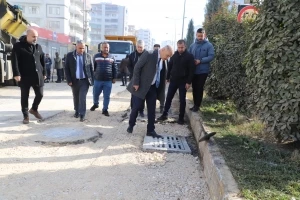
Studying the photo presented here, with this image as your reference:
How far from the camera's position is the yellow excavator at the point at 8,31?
11094 millimetres

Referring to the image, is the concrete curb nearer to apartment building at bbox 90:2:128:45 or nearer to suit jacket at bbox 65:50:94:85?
suit jacket at bbox 65:50:94:85

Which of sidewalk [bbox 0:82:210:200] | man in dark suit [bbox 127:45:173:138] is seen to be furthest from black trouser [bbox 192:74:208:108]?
man in dark suit [bbox 127:45:173:138]

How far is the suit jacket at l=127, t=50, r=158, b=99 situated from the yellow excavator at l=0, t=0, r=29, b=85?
24.1 ft

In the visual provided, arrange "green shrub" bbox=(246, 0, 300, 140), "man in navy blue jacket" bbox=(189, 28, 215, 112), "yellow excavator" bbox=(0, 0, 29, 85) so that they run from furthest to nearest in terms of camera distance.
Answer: "yellow excavator" bbox=(0, 0, 29, 85) < "man in navy blue jacket" bbox=(189, 28, 215, 112) < "green shrub" bbox=(246, 0, 300, 140)

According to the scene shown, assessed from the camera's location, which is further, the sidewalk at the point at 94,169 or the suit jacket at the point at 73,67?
the suit jacket at the point at 73,67

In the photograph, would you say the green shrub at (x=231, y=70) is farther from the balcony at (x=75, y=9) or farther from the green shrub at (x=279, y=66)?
the balcony at (x=75, y=9)

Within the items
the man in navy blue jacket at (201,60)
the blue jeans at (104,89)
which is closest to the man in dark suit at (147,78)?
the man in navy blue jacket at (201,60)

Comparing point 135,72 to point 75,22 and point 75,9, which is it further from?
point 75,9

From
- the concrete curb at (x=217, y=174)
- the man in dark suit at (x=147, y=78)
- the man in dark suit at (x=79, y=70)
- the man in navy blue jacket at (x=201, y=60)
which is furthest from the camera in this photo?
the man in dark suit at (x=79, y=70)

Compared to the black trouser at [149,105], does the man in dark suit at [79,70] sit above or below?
above

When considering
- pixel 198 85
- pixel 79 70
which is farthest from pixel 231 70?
pixel 79 70

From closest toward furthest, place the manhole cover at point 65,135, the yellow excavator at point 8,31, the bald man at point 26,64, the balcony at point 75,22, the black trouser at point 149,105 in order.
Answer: the manhole cover at point 65,135 → the black trouser at point 149,105 → the bald man at point 26,64 → the yellow excavator at point 8,31 → the balcony at point 75,22

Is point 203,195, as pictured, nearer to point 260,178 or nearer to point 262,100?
point 260,178

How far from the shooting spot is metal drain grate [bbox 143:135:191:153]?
4750mm
